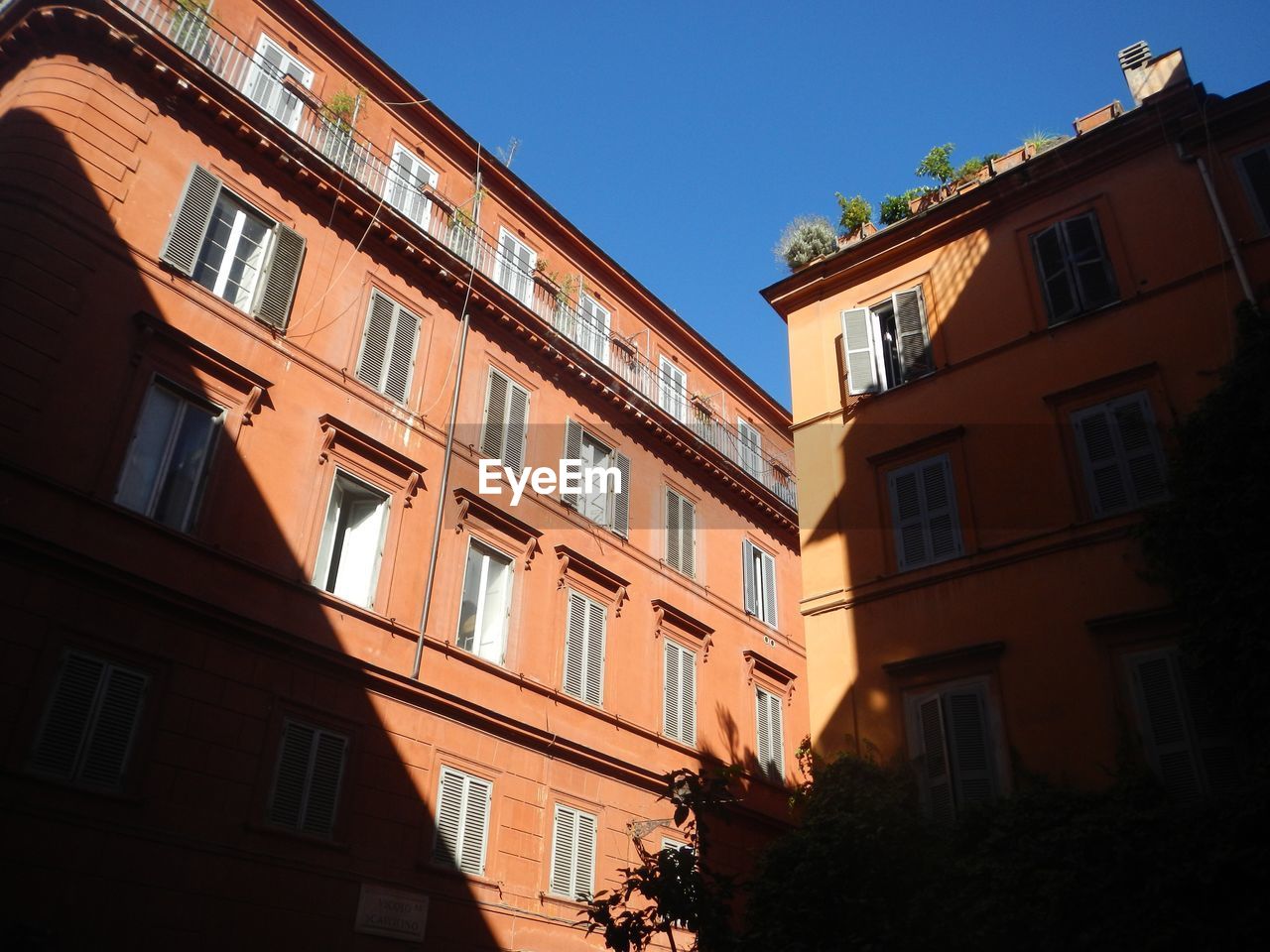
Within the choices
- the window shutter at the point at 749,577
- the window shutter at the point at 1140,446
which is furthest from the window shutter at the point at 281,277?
the window shutter at the point at 749,577

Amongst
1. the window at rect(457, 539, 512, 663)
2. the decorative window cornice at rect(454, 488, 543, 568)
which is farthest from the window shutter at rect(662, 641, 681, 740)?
the window at rect(457, 539, 512, 663)

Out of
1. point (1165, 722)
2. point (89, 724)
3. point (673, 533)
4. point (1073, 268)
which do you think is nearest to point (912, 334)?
point (1073, 268)

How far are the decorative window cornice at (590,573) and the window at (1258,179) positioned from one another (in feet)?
37.8

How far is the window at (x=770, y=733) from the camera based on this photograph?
21531 millimetres

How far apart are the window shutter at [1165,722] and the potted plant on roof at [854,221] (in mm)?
8585

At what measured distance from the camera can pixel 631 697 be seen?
18.8 metres

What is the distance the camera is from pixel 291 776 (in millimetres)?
13219

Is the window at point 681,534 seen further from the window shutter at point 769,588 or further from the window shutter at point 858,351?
the window shutter at point 858,351

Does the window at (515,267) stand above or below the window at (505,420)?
above

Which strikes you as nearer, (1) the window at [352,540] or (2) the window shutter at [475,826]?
(2) the window shutter at [475,826]

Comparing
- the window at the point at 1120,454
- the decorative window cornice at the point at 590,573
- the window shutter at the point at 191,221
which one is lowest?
the window at the point at 1120,454

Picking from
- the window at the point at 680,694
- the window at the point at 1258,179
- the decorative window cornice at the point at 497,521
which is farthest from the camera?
the window at the point at 680,694

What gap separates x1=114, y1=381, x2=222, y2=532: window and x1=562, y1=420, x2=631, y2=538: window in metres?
7.07

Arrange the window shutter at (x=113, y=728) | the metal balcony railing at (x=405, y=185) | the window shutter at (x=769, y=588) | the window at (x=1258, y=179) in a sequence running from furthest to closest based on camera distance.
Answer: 1. the window shutter at (x=769, y=588)
2. the metal balcony railing at (x=405, y=185)
3. the window at (x=1258, y=179)
4. the window shutter at (x=113, y=728)
